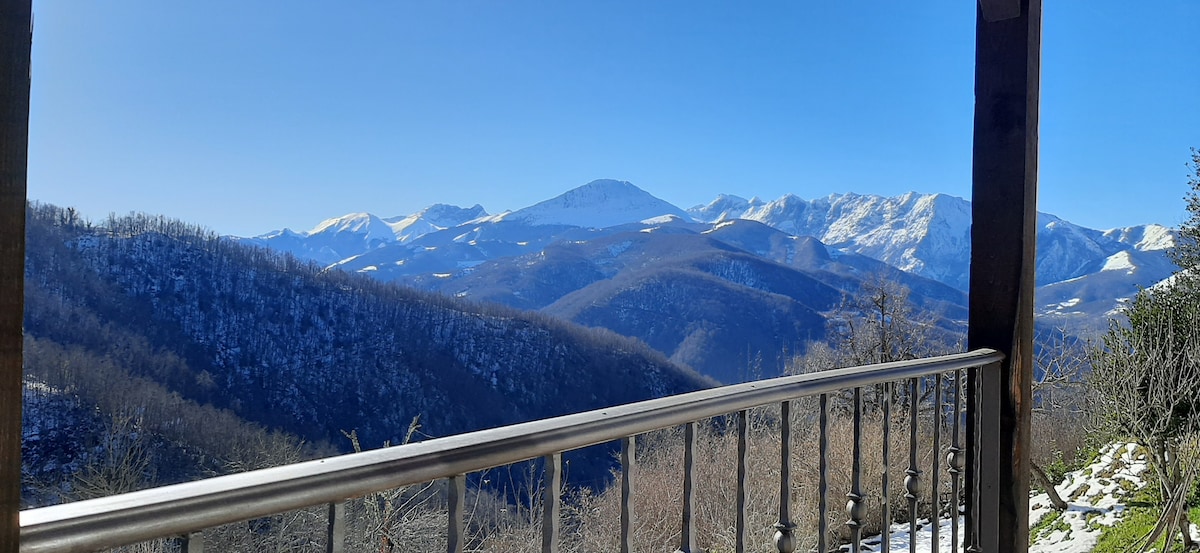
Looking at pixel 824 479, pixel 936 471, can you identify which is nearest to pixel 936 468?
pixel 936 471

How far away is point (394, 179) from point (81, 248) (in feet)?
107

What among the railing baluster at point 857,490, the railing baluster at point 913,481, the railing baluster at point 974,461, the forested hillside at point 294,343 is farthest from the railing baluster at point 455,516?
the forested hillside at point 294,343

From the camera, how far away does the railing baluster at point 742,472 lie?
3.38 feet

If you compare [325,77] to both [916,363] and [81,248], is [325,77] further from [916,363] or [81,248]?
[916,363]

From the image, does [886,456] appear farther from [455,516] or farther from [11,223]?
[11,223]

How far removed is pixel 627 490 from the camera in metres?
0.90

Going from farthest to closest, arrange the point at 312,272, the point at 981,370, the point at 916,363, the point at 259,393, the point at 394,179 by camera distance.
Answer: the point at 394,179 < the point at 312,272 < the point at 259,393 < the point at 981,370 < the point at 916,363

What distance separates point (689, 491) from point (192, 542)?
0.58 m

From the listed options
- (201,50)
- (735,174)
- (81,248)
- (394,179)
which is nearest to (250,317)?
(81,248)

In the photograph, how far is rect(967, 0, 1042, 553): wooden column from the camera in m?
1.84

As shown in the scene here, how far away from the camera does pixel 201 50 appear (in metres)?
40.3

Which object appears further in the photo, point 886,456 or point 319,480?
point 886,456

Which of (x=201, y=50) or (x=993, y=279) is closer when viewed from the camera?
(x=993, y=279)

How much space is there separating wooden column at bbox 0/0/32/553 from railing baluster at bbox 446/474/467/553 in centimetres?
34
